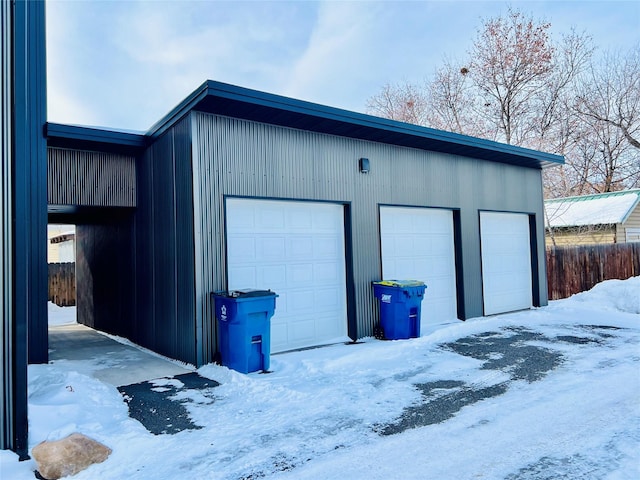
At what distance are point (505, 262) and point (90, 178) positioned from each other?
874cm

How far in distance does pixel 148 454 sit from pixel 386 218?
5.78 meters

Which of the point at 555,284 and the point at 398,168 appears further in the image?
the point at 555,284

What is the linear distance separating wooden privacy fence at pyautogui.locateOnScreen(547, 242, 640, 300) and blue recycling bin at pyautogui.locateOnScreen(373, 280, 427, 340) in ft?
27.9

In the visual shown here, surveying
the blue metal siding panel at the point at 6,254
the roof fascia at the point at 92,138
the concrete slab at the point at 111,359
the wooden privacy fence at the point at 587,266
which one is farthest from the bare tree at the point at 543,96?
the blue metal siding panel at the point at 6,254

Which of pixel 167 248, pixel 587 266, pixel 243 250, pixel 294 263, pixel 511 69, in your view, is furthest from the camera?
pixel 511 69

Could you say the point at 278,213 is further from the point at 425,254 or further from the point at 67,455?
the point at 67,455

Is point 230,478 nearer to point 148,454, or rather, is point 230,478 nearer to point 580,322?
point 148,454

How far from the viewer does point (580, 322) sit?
8820mm

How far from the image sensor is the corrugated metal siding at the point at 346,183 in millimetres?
5898

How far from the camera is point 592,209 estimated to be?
58.0 feet

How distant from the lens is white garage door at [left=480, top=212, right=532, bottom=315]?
9.73m

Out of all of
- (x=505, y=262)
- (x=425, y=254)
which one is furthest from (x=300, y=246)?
(x=505, y=262)

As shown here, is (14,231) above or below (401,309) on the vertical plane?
above

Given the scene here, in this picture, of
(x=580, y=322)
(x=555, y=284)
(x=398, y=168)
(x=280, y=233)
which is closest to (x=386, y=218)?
(x=398, y=168)
